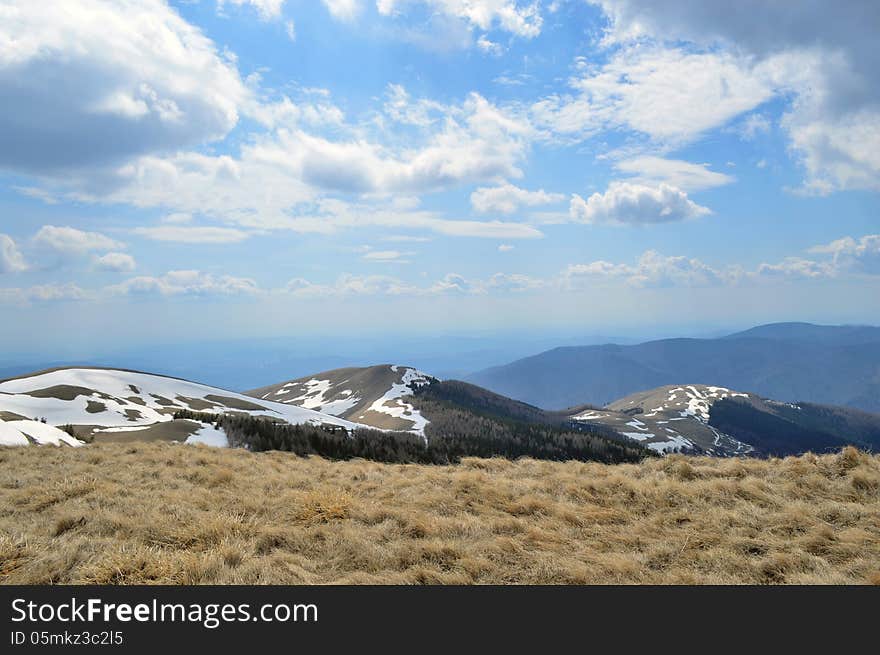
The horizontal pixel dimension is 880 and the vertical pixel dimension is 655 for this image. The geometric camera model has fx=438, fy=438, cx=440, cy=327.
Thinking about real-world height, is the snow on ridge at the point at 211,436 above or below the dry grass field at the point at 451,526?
below

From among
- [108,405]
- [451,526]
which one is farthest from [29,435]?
[108,405]

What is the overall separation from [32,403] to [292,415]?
51901mm

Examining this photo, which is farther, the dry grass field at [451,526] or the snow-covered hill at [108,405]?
the snow-covered hill at [108,405]

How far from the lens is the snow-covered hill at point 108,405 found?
50.5m

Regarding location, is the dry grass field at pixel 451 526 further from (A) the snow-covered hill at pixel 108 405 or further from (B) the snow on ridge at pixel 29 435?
(A) the snow-covered hill at pixel 108 405

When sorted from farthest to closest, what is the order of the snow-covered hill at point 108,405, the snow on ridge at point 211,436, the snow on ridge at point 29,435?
the snow on ridge at point 211,436 < the snow-covered hill at point 108,405 < the snow on ridge at point 29,435

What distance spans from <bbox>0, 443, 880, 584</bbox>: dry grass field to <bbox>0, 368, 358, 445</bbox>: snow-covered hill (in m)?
19.6

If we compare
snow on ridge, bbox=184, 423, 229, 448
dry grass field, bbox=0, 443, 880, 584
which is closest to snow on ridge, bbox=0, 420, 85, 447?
dry grass field, bbox=0, 443, 880, 584

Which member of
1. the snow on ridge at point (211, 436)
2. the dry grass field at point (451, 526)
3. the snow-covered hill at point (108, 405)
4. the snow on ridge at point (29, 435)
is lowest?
the snow on ridge at point (211, 436)

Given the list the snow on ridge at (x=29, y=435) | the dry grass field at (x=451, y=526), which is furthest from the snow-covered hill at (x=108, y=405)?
the dry grass field at (x=451, y=526)

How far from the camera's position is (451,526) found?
9.72 m

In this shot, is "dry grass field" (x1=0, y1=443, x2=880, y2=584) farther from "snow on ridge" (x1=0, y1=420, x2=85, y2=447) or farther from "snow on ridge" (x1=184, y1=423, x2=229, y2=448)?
"snow on ridge" (x1=184, y1=423, x2=229, y2=448)

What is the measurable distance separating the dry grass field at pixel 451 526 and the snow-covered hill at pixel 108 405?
19564 millimetres
